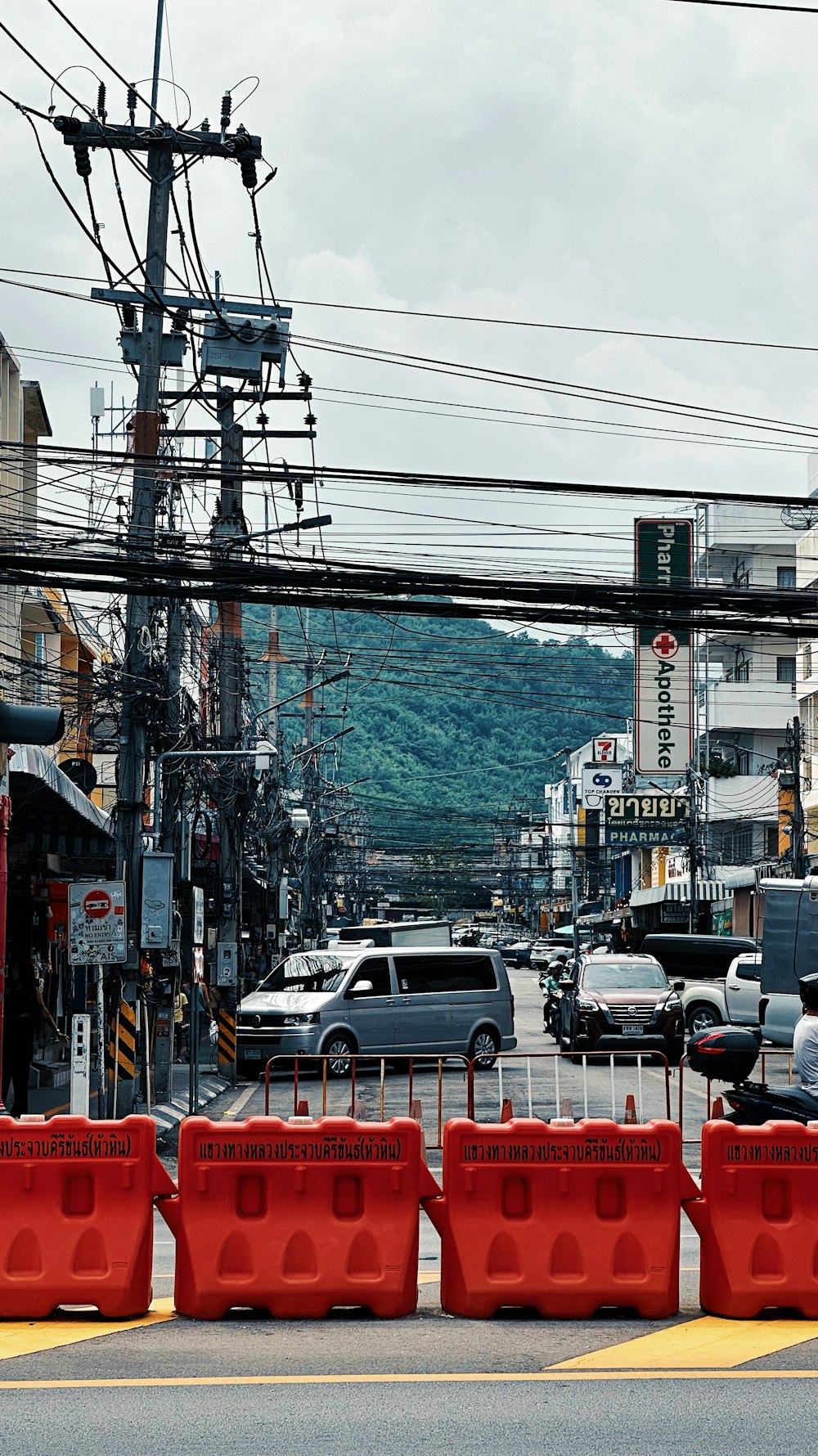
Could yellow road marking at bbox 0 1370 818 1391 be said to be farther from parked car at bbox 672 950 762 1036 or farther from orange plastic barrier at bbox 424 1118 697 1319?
parked car at bbox 672 950 762 1036

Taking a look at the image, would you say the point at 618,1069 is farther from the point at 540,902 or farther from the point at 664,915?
the point at 540,902

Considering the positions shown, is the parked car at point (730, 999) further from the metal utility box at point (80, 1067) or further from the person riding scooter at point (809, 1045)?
the person riding scooter at point (809, 1045)

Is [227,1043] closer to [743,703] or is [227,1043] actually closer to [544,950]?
[743,703]

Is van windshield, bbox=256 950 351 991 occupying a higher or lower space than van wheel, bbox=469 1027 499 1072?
higher

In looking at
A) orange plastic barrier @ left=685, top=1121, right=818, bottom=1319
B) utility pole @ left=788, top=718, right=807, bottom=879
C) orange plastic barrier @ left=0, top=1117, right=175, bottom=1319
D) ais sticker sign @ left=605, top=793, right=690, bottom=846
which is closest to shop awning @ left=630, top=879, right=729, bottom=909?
ais sticker sign @ left=605, top=793, right=690, bottom=846

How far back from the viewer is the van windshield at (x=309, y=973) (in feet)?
89.9

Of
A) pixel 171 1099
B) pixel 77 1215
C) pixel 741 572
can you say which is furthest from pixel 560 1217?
pixel 741 572

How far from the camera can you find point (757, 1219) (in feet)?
28.3

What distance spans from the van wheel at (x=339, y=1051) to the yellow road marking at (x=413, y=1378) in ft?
58.9

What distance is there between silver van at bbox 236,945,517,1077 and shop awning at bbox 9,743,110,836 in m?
5.34

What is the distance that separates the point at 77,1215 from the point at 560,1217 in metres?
2.54

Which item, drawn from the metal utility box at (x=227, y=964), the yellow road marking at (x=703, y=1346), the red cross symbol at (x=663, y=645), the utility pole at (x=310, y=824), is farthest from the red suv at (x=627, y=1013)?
the utility pole at (x=310, y=824)

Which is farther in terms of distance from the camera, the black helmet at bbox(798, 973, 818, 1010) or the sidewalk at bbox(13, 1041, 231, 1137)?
the sidewalk at bbox(13, 1041, 231, 1137)

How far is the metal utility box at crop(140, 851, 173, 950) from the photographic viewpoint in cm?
1955
